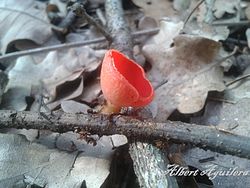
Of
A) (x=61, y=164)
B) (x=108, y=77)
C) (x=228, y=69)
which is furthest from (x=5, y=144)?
(x=228, y=69)

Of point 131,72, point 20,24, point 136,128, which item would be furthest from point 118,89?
point 20,24

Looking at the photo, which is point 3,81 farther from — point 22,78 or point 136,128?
point 136,128

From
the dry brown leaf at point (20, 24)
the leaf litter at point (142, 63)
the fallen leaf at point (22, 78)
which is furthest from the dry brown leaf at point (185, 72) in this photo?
the dry brown leaf at point (20, 24)

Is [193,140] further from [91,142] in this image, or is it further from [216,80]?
[216,80]

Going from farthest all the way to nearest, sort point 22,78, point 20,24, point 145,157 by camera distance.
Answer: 1. point 20,24
2. point 22,78
3. point 145,157

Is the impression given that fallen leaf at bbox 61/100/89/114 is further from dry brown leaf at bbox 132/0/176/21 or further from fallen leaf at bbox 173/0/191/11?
fallen leaf at bbox 173/0/191/11

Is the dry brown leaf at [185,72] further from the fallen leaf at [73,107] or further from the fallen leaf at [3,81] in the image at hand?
the fallen leaf at [3,81]

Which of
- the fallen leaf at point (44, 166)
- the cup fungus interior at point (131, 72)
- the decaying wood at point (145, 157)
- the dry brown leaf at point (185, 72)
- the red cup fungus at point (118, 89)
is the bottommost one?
the dry brown leaf at point (185, 72)
